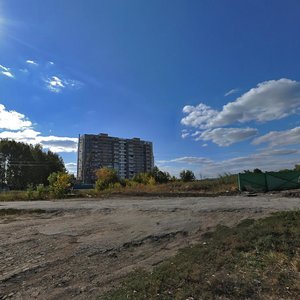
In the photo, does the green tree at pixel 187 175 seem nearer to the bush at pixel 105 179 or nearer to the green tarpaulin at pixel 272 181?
the bush at pixel 105 179

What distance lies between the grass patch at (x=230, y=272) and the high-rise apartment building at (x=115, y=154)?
10015cm

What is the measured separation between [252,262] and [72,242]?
15.6 ft

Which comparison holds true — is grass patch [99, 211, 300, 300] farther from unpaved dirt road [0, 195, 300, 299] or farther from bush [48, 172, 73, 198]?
bush [48, 172, 73, 198]

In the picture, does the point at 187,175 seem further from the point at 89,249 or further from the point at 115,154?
the point at 115,154

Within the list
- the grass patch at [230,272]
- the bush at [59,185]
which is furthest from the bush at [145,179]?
the grass patch at [230,272]

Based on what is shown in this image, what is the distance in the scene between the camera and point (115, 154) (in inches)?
4692

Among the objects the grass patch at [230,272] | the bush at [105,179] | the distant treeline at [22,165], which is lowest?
the grass patch at [230,272]

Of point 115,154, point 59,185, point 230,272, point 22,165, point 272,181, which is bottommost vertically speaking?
point 230,272

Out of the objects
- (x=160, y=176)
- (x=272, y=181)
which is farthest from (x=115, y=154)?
(x=272, y=181)

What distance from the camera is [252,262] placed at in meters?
6.46

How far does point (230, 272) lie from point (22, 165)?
97901 mm

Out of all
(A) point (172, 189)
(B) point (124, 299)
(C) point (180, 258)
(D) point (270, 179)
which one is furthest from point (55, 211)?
(A) point (172, 189)

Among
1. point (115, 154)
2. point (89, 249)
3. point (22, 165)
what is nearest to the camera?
point (89, 249)

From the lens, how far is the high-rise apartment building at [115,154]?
367 ft
